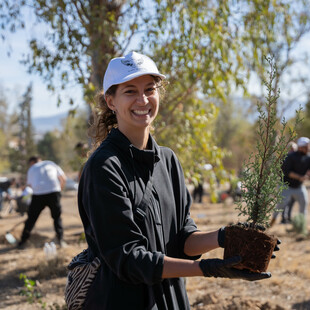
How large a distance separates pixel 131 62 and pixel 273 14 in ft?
10.9

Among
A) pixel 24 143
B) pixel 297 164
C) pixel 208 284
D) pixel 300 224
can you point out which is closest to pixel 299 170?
pixel 297 164

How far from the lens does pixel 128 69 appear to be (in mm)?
1891

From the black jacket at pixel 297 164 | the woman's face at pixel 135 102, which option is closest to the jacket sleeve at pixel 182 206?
the woman's face at pixel 135 102

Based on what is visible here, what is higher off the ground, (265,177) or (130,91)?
(130,91)

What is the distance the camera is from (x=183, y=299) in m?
1.99

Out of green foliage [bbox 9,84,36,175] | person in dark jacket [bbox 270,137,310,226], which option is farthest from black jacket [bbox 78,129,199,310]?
green foliage [bbox 9,84,36,175]

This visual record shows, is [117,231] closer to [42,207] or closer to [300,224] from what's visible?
[42,207]

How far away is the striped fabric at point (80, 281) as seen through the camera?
1.86 meters

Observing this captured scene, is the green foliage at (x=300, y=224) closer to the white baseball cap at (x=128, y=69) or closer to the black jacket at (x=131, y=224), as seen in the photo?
the black jacket at (x=131, y=224)

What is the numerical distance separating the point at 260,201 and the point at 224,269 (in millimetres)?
353

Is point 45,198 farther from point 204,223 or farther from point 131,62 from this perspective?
point 131,62

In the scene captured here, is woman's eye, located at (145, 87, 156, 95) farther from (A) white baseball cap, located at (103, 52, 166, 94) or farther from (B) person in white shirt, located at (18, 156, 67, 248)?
(B) person in white shirt, located at (18, 156, 67, 248)

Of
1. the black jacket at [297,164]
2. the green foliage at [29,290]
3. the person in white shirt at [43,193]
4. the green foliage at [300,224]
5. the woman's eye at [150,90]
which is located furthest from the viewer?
the green foliage at [300,224]

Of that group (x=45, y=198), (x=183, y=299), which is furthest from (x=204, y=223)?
(x=183, y=299)
